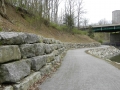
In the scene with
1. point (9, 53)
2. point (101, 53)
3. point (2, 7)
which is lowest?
point (101, 53)

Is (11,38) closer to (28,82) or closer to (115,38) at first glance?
(28,82)

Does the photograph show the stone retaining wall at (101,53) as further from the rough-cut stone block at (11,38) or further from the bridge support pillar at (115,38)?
the bridge support pillar at (115,38)

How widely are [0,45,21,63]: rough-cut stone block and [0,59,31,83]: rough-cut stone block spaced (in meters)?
0.14

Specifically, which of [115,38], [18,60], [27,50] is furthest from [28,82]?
[115,38]

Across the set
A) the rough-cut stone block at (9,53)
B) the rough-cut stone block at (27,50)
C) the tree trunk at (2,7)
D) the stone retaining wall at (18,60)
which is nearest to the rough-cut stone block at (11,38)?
the stone retaining wall at (18,60)

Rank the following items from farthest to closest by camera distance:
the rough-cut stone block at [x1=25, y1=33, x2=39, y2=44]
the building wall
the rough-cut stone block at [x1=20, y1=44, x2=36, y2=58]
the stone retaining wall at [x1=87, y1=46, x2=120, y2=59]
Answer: the building wall < the stone retaining wall at [x1=87, y1=46, x2=120, y2=59] < the rough-cut stone block at [x1=25, y1=33, x2=39, y2=44] < the rough-cut stone block at [x1=20, y1=44, x2=36, y2=58]

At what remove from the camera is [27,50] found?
531cm

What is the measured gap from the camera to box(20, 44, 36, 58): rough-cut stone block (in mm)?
5063

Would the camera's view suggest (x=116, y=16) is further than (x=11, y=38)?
Yes

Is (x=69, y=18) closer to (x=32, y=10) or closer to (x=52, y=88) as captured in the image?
(x=32, y=10)

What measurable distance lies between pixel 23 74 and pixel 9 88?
0.89m

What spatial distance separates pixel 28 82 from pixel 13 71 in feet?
2.79

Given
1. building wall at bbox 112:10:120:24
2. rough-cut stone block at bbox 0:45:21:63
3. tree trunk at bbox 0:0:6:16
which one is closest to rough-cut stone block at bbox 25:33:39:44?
rough-cut stone block at bbox 0:45:21:63

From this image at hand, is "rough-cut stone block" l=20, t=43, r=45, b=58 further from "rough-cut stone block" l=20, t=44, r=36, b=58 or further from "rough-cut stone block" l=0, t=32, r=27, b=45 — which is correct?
"rough-cut stone block" l=0, t=32, r=27, b=45
